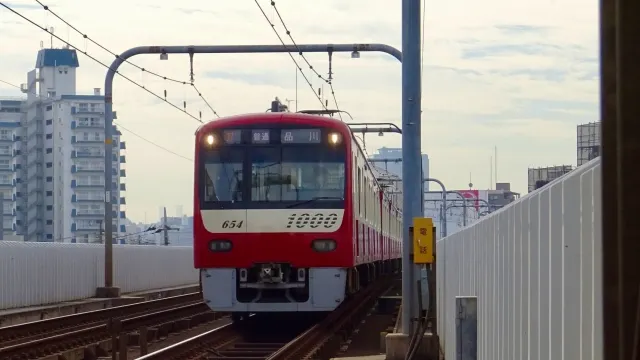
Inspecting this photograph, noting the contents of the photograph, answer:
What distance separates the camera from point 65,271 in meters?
26.3

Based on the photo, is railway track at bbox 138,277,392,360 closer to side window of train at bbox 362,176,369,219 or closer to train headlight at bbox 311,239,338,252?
train headlight at bbox 311,239,338,252

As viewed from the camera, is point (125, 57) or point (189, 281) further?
point (189, 281)

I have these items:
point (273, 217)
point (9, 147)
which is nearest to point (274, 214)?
point (273, 217)

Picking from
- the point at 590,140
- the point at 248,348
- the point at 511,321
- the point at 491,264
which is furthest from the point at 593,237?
the point at 590,140

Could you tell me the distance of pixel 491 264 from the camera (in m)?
6.44

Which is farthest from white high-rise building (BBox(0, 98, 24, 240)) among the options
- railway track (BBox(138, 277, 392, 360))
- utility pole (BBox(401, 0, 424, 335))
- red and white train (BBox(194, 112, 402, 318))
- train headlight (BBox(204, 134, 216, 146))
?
utility pole (BBox(401, 0, 424, 335))

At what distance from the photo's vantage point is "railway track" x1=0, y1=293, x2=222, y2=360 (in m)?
14.0

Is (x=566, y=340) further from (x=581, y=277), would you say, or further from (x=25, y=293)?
(x=25, y=293)

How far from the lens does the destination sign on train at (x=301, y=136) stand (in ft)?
53.8

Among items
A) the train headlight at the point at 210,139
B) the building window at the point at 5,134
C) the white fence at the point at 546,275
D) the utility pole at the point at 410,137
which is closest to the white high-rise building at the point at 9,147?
the building window at the point at 5,134

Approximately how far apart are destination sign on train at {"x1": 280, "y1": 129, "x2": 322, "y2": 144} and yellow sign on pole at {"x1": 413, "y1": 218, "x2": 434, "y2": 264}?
467 centimetres

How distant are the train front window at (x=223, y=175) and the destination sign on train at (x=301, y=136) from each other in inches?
26.9

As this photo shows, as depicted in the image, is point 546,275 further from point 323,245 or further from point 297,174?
point 297,174

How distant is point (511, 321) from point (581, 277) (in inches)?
84.0
